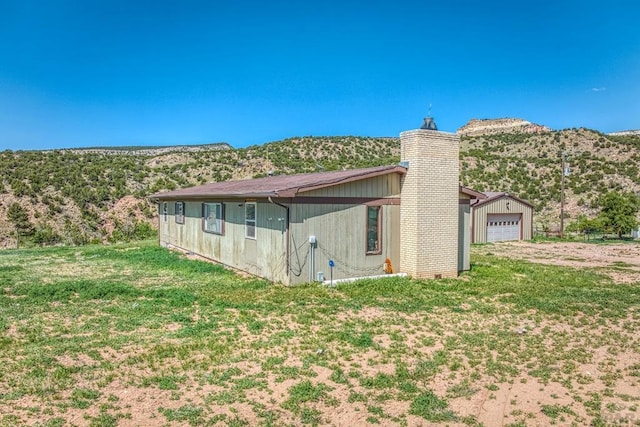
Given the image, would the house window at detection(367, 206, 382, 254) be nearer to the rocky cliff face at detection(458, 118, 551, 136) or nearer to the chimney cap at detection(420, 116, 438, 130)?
the chimney cap at detection(420, 116, 438, 130)

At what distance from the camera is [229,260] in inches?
555

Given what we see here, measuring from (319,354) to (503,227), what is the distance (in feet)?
71.2

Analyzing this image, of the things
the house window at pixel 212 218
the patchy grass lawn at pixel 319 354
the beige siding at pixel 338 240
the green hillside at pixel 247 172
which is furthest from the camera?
the green hillside at pixel 247 172

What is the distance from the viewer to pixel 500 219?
25328mm

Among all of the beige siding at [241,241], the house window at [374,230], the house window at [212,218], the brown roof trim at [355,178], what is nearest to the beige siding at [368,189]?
the brown roof trim at [355,178]

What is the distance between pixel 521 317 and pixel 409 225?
4.11 m

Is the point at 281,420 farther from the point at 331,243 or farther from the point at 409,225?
the point at 409,225

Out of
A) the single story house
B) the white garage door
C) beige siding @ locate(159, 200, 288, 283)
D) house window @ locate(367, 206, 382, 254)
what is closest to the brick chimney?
the single story house

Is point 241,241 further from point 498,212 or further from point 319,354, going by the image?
point 498,212

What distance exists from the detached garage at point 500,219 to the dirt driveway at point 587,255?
1.12m

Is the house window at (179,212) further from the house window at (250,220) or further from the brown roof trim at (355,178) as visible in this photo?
the brown roof trim at (355,178)

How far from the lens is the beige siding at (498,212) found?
79.2ft

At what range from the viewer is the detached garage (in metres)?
24.2

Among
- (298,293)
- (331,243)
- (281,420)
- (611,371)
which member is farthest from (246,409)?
(331,243)
